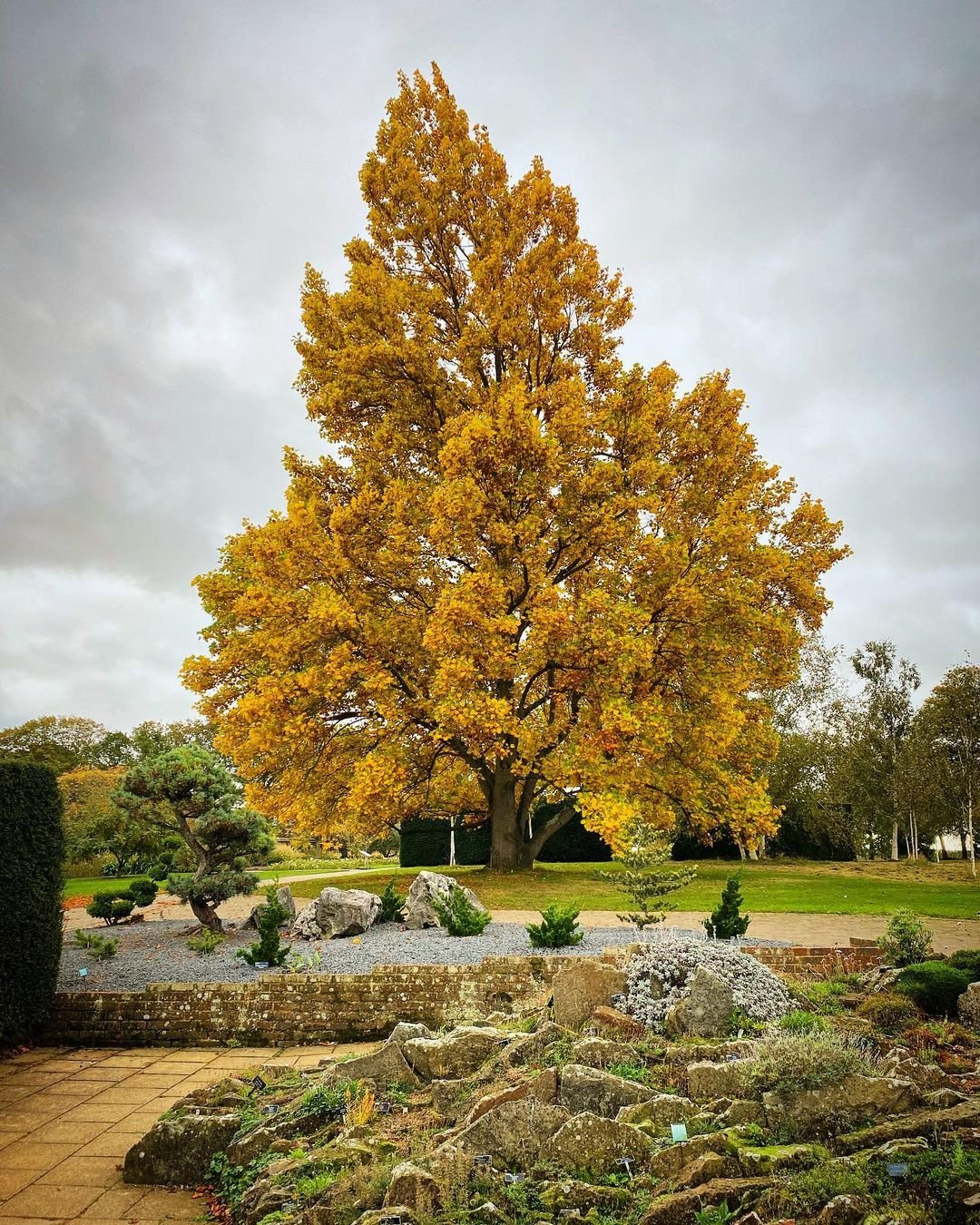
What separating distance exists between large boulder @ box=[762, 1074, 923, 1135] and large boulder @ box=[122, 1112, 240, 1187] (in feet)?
11.7

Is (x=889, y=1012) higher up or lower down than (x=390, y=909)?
higher up

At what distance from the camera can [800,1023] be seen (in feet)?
17.2

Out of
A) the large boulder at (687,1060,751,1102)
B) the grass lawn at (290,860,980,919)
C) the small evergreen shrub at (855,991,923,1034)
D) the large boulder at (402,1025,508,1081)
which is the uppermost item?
the large boulder at (687,1060,751,1102)

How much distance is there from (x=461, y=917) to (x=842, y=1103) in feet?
20.4

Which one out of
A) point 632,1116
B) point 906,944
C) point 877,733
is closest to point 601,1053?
point 632,1116

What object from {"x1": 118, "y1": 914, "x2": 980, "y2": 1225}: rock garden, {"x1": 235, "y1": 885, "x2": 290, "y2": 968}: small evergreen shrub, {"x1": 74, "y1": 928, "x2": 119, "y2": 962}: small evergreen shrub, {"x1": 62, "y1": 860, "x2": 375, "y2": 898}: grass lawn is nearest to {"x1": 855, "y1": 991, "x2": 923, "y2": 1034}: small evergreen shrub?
{"x1": 118, "y1": 914, "x2": 980, "y2": 1225}: rock garden

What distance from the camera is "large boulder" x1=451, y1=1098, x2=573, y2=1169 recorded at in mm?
3787

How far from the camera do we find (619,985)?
237 inches

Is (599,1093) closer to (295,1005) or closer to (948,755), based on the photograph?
(295,1005)

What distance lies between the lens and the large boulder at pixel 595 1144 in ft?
11.9

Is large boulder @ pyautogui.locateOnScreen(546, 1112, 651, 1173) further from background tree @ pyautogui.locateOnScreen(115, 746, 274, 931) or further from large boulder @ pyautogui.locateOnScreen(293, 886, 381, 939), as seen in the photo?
background tree @ pyautogui.locateOnScreen(115, 746, 274, 931)

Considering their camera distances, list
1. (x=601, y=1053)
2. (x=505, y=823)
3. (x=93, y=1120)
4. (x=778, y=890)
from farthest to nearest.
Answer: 1. (x=505, y=823)
2. (x=778, y=890)
3. (x=93, y=1120)
4. (x=601, y=1053)

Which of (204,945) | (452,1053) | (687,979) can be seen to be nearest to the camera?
(452,1053)

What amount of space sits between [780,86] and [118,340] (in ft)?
43.4
